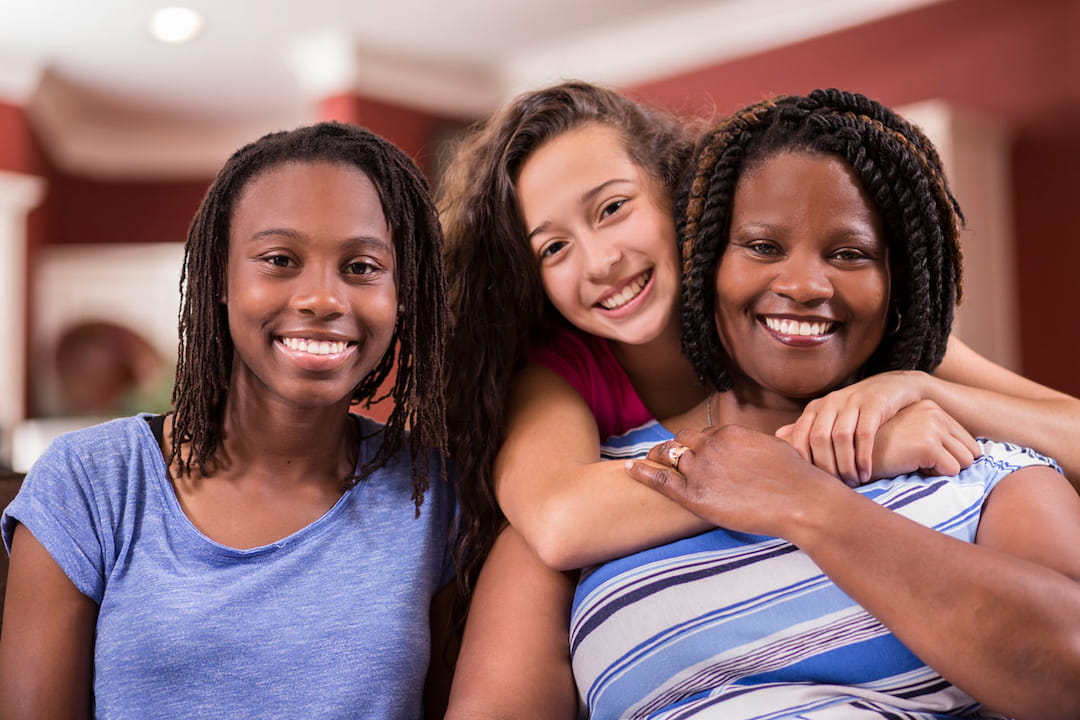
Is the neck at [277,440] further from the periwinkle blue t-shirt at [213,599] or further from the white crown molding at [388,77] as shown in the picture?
the white crown molding at [388,77]

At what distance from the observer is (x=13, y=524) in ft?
4.66

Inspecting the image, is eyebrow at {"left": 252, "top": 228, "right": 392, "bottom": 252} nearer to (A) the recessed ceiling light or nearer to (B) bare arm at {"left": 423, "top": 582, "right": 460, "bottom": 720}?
(B) bare arm at {"left": 423, "top": 582, "right": 460, "bottom": 720}

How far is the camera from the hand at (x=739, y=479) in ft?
4.11

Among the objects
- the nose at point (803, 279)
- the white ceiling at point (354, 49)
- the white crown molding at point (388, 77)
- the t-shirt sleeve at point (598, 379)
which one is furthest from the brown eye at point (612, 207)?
the white crown molding at point (388, 77)

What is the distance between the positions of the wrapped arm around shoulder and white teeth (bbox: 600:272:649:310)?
17 cm

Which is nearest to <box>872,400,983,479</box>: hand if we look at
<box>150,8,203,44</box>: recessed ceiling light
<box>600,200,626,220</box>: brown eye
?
<box>600,200,626,220</box>: brown eye

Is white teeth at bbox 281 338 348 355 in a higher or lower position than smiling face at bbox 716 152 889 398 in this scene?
lower

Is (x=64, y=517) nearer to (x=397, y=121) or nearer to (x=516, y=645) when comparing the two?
(x=516, y=645)

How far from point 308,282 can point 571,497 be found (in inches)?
17.5

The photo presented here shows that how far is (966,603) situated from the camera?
1.12 m

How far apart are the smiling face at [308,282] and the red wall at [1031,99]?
3.38 metres

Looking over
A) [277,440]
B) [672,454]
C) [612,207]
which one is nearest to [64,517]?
[277,440]

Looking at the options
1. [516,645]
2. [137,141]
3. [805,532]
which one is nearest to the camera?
[805,532]

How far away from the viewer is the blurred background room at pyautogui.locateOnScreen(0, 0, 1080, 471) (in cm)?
461
